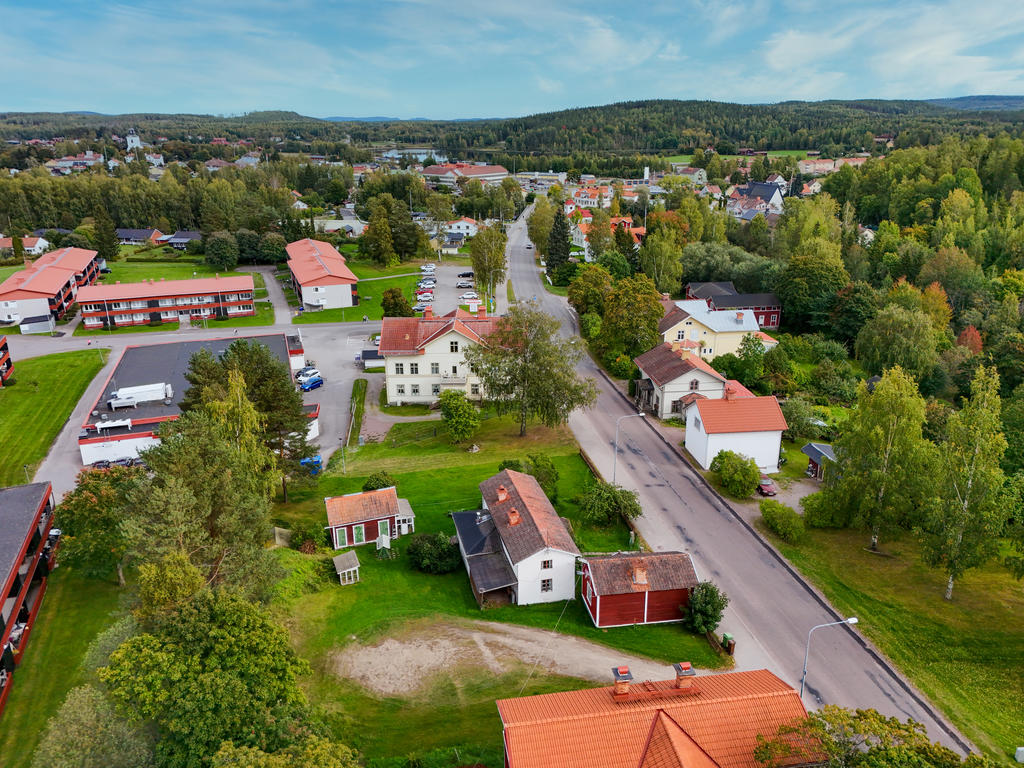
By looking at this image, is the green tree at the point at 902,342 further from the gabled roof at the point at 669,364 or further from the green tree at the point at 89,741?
the green tree at the point at 89,741

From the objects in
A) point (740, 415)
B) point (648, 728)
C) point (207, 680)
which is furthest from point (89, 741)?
point (740, 415)

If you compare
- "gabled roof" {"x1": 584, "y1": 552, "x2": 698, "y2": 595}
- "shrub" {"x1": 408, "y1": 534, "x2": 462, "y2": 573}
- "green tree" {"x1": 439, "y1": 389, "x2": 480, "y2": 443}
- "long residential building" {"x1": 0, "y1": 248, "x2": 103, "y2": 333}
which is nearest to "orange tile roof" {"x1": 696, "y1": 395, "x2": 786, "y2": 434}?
"gabled roof" {"x1": 584, "y1": 552, "x2": 698, "y2": 595}

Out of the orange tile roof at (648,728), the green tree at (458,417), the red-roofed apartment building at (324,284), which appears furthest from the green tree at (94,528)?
the red-roofed apartment building at (324,284)

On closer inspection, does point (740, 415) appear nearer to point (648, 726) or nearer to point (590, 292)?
point (648, 726)

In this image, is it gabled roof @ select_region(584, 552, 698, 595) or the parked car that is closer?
gabled roof @ select_region(584, 552, 698, 595)

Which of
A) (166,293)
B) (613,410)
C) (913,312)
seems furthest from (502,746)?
(166,293)

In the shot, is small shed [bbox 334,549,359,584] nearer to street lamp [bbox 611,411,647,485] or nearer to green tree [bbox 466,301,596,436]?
street lamp [bbox 611,411,647,485]
